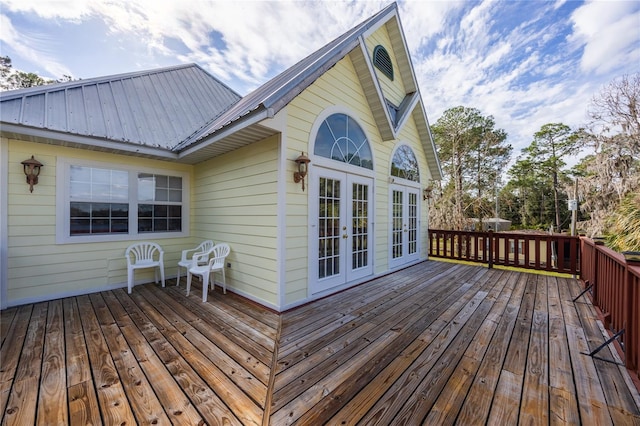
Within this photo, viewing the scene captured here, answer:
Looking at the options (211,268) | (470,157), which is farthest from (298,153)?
(470,157)

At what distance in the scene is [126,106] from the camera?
4.88 m

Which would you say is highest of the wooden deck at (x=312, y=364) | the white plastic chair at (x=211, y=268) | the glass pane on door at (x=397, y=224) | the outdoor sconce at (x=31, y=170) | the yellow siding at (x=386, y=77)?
the yellow siding at (x=386, y=77)

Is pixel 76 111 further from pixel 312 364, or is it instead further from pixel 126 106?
pixel 312 364

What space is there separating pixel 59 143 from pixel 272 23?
16.3 ft

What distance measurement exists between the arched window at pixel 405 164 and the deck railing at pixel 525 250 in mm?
1959

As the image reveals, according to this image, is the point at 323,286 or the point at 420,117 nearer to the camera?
the point at 323,286

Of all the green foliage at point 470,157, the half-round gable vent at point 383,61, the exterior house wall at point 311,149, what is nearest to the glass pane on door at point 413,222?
the exterior house wall at point 311,149

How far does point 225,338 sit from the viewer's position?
271 cm

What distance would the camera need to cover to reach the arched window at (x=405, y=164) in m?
5.87

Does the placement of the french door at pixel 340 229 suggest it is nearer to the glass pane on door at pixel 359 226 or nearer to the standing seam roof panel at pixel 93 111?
the glass pane on door at pixel 359 226

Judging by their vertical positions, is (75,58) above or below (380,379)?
above

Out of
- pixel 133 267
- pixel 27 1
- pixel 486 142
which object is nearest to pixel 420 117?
pixel 133 267

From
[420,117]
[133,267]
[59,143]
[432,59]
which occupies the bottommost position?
[133,267]

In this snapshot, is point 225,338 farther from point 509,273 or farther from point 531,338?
point 509,273
